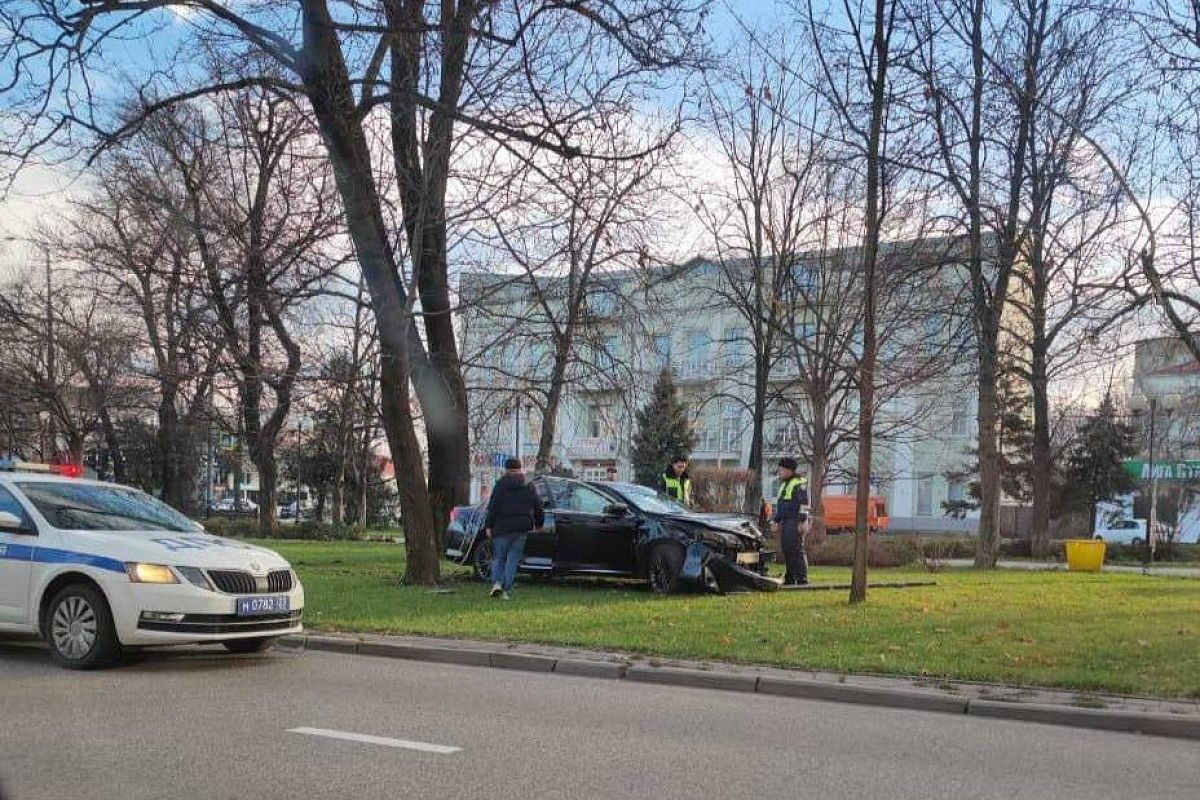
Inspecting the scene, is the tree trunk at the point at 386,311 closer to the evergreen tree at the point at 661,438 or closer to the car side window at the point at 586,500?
the car side window at the point at 586,500

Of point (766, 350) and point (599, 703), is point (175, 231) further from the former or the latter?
point (599, 703)

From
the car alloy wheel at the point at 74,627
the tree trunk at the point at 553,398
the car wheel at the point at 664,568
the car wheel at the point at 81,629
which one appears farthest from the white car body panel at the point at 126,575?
the tree trunk at the point at 553,398

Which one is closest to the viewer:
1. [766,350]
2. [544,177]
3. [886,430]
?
[544,177]

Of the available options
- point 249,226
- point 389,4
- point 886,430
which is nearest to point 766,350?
point 886,430

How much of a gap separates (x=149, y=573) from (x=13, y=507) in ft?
5.62

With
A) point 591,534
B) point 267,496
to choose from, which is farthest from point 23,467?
point 267,496

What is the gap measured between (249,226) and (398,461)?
653 cm

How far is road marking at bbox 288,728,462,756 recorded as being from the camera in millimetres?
6582

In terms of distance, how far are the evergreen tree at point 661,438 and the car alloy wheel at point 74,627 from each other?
153 feet

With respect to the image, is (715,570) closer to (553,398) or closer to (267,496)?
(553,398)

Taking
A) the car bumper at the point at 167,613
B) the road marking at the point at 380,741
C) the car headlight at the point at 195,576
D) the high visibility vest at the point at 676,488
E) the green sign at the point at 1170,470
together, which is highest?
the green sign at the point at 1170,470

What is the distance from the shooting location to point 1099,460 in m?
49.9

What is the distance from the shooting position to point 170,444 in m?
39.1

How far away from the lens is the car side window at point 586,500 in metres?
15.9
